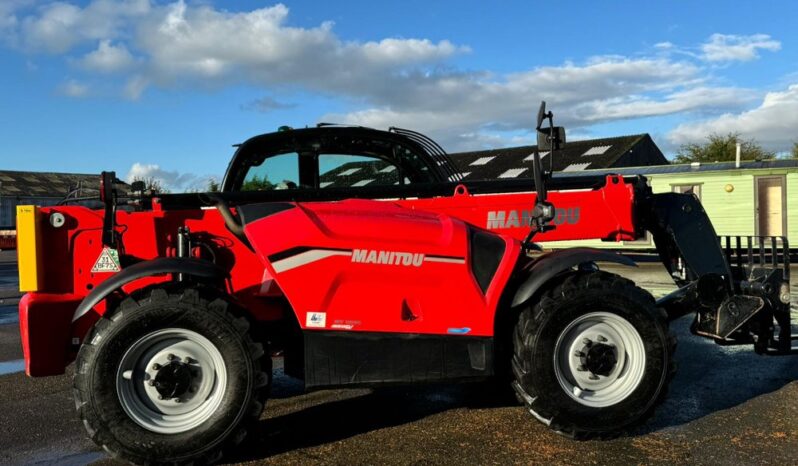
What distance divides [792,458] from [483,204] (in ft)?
8.32

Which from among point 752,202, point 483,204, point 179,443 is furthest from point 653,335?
point 752,202

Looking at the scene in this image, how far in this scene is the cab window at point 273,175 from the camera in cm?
577

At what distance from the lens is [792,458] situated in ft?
13.2

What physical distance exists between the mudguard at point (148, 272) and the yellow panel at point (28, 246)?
59 centimetres

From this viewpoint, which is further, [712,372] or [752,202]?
[752,202]

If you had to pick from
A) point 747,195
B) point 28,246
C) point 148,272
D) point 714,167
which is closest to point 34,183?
point 714,167

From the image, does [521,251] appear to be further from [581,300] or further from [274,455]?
[274,455]

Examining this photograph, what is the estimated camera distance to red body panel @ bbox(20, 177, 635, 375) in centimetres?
409

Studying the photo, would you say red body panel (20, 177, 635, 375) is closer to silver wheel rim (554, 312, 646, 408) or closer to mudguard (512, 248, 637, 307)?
mudguard (512, 248, 637, 307)

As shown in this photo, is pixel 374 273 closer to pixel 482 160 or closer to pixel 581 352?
pixel 581 352

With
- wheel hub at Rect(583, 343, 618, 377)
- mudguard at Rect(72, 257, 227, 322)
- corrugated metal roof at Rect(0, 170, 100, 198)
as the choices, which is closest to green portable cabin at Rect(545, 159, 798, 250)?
wheel hub at Rect(583, 343, 618, 377)

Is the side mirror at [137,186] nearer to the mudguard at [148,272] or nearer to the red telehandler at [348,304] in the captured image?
the red telehandler at [348,304]

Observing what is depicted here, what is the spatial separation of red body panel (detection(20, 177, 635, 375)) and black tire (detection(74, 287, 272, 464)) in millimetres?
414

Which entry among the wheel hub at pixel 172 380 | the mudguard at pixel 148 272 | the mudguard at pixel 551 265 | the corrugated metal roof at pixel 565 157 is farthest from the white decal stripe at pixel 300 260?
the corrugated metal roof at pixel 565 157
